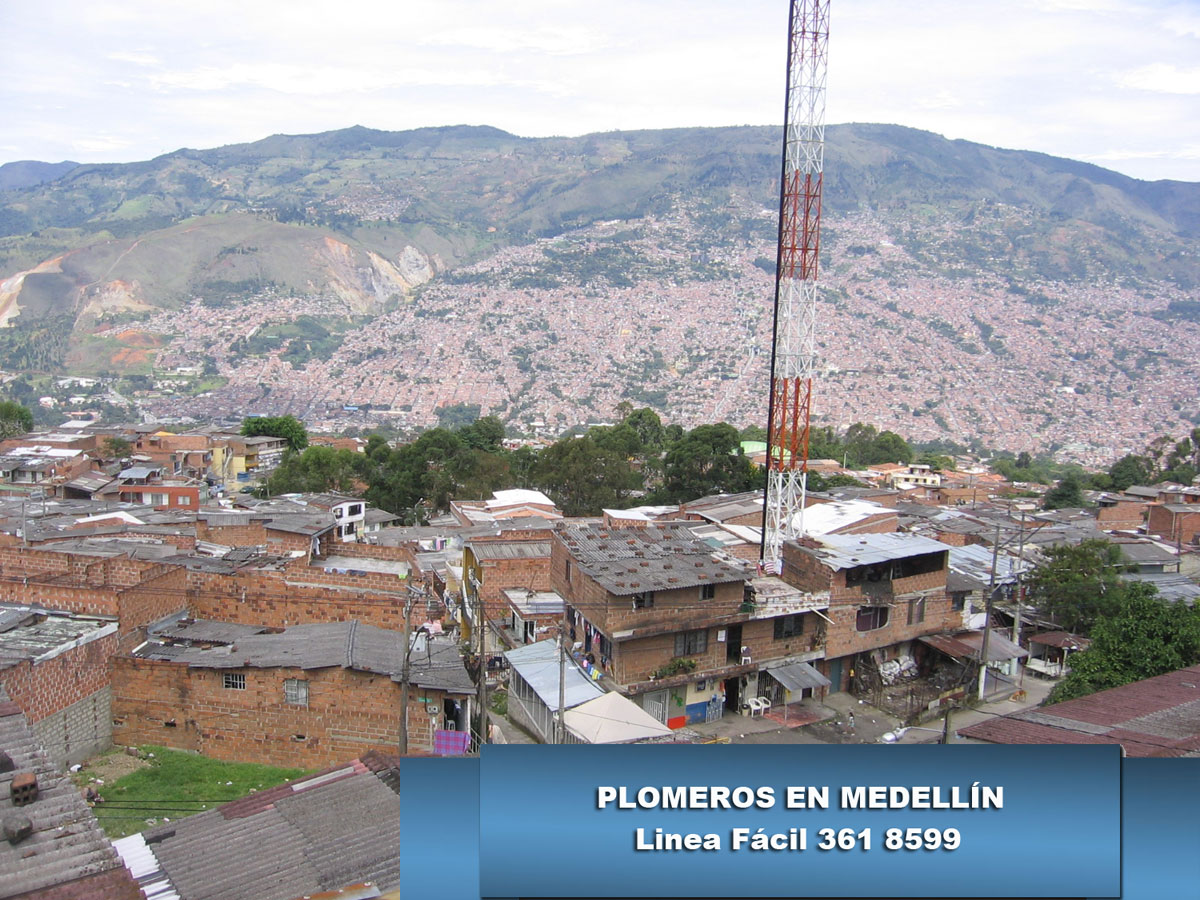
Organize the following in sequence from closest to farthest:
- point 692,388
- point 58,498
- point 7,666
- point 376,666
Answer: point 7,666, point 376,666, point 58,498, point 692,388

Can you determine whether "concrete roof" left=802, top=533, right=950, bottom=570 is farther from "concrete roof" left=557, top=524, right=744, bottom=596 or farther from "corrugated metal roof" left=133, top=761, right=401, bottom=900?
"corrugated metal roof" left=133, top=761, right=401, bottom=900

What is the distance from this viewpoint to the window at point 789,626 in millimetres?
17328

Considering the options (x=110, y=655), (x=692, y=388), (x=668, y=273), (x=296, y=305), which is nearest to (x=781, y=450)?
(x=110, y=655)

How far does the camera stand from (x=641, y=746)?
15.3 ft

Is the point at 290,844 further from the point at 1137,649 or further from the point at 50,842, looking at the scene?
the point at 1137,649

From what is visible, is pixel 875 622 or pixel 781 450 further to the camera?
pixel 781 450

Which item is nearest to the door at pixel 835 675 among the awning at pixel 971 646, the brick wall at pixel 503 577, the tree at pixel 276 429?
the awning at pixel 971 646

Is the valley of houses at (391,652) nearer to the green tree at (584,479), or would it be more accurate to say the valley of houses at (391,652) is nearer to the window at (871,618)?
the window at (871,618)

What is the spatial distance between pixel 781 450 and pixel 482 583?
7696mm

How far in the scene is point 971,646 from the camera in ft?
62.1

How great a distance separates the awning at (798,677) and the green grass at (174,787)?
8902 millimetres

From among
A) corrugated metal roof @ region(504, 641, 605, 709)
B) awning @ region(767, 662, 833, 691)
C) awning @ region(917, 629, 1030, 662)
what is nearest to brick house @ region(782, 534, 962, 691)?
awning @ region(917, 629, 1030, 662)

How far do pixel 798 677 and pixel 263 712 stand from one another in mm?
9809

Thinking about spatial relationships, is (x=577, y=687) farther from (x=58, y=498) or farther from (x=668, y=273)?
(x=668, y=273)
